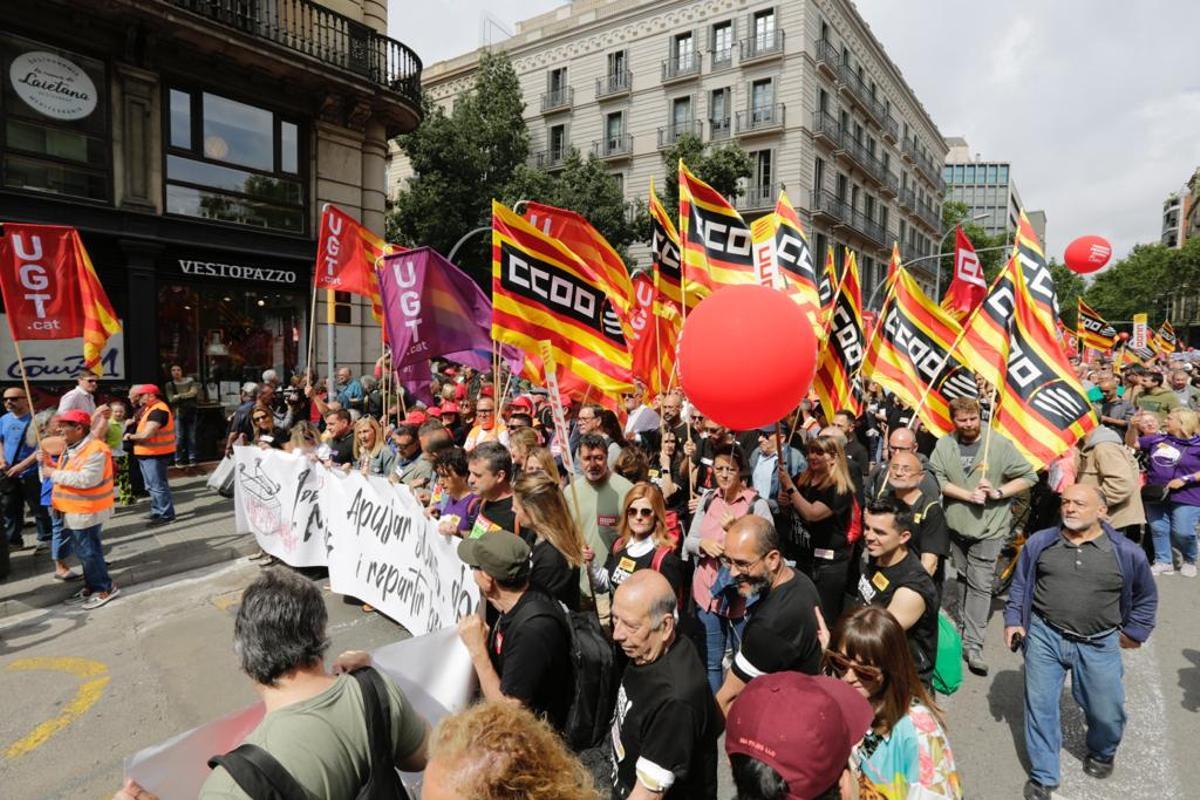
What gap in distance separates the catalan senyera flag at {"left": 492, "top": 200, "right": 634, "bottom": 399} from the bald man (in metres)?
3.18

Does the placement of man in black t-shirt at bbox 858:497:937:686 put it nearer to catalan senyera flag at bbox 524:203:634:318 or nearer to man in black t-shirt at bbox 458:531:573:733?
man in black t-shirt at bbox 458:531:573:733

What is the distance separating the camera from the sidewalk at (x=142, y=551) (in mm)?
6012

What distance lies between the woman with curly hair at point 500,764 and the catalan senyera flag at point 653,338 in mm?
5321

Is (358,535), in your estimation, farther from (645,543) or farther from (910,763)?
(910,763)

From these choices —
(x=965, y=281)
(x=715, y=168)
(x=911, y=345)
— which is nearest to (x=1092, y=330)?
(x=965, y=281)

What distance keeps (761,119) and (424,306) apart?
29.2m

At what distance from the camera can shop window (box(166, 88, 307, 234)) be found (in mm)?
11258

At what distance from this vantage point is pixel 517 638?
2428 millimetres

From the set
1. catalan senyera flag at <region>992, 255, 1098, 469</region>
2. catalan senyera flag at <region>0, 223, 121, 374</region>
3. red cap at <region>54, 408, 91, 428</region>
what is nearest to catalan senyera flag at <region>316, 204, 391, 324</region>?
catalan senyera flag at <region>0, 223, 121, 374</region>

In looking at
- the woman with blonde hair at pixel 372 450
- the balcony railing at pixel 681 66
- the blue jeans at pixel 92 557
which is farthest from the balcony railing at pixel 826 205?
the blue jeans at pixel 92 557

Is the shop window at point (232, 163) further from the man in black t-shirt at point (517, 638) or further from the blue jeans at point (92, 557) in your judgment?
the man in black t-shirt at point (517, 638)

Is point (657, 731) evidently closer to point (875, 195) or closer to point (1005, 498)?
point (1005, 498)

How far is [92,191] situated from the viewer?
10.3 m

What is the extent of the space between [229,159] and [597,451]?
11084 mm
